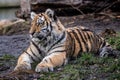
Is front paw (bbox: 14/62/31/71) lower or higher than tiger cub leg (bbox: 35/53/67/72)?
lower

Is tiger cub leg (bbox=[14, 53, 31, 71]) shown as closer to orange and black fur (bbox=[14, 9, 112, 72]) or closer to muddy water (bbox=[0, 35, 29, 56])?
orange and black fur (bbox=[14, 9, 112, 72])

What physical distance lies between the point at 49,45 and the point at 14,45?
2.17 metres

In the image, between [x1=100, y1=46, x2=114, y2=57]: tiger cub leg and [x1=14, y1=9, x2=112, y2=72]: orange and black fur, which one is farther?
[x1=100, y1=46, x2=114, y2=57]: tiger cub leg

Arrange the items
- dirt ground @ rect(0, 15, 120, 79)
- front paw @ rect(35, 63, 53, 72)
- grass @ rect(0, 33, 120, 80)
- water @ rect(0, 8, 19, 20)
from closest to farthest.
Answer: grass @ rect(0, 33, 120, 80), front paw @ rect(35, 63, 53, 72), dirt ground @ rect(0, 15, 120, 79), water @ rect(0, 8, 19, 20)

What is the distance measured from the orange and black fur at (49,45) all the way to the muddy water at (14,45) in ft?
3.63

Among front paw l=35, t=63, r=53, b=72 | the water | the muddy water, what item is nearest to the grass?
front paw l=35, t=63, r=53, b=72

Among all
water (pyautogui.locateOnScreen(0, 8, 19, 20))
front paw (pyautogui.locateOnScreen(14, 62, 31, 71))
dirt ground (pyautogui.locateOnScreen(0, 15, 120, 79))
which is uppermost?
front paw (pyautogui.locateOnScreen(14, 62, 31, 71))

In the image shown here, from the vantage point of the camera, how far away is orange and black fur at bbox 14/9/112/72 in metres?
4.83

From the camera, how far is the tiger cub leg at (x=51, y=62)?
4613 mm

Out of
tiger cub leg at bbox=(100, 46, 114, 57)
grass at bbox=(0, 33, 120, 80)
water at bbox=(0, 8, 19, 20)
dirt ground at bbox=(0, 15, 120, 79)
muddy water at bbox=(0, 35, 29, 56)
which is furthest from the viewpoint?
water at bbox=(0, 8, 19, 20)

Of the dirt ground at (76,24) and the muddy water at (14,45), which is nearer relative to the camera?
the muddy water at (14,45)

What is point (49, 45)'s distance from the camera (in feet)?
16.6

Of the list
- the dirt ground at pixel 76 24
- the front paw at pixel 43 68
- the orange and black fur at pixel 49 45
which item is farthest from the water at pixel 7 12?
the front paw at pixel 43 68

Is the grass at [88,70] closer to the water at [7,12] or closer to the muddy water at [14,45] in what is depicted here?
the muddy water at [14,45]
